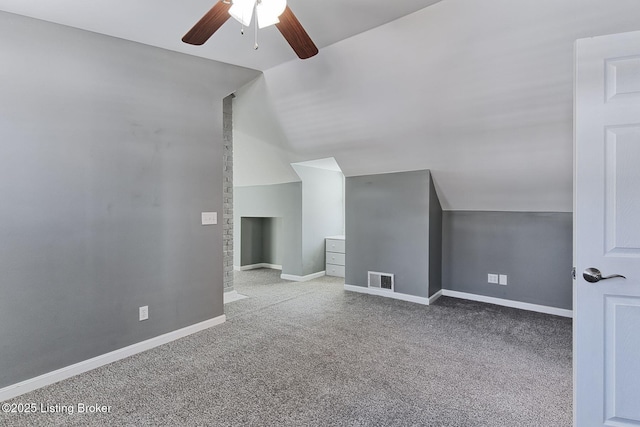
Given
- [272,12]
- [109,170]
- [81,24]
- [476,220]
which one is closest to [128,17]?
[81,24]

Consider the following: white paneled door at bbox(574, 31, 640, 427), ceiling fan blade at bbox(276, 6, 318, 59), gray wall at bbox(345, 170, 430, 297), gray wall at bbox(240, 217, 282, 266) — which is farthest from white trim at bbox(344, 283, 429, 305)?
ceiling fan blade at bbox(276, 6, 318, 59)

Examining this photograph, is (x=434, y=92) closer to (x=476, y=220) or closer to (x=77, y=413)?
→ (x=476, y=220)

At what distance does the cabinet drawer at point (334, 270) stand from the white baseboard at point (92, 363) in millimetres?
2703

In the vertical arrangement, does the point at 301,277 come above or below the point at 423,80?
below

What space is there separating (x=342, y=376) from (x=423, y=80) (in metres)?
2.55

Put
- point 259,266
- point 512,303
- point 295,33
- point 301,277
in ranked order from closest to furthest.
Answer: point 295,33, point 512,303, point 301,277, point 259,266

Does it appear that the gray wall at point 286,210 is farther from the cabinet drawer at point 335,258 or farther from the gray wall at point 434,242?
the gray wall at point 434,242

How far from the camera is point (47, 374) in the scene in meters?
2.33

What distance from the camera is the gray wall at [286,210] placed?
5.46 meters

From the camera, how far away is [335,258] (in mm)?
5727

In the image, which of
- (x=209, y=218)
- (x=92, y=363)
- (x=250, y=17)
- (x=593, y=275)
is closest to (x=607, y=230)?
(x=593, y=275)

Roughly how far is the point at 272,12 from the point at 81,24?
173 centimetres

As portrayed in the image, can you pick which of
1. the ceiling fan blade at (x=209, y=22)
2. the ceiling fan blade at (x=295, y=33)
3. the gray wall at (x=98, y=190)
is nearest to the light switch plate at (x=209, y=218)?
the gray wall at (x=98, y=190)

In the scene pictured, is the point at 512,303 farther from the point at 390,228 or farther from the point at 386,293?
the point at 390,228
